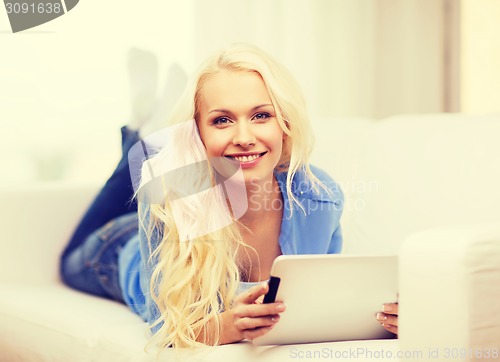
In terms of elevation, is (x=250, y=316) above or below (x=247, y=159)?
below

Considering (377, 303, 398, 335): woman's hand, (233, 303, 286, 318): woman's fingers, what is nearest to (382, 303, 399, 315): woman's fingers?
(377, 303, 398, 335): woman's hand

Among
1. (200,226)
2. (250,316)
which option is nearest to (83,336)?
(200,226)

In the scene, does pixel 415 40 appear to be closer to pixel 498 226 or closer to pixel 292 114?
pixel 292 114

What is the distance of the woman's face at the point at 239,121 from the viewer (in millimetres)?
1247

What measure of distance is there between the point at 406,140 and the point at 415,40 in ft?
5.33

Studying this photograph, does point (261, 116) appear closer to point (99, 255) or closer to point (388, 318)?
point (388, 318)

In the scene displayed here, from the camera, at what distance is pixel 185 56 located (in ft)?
8.36

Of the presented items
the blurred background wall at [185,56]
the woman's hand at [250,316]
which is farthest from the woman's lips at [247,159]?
the blurred background wall at [185,56]

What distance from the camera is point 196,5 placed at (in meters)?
2.55

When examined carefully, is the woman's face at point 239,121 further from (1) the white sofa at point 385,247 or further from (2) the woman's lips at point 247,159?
(1) the white sofa at point 385,247

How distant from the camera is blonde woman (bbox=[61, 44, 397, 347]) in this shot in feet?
3.89

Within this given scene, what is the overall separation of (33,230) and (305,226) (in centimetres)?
78

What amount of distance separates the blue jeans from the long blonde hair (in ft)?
1.66

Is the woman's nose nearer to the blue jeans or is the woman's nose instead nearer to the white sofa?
the white sofa
